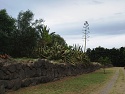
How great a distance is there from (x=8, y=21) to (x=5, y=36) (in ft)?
7.42

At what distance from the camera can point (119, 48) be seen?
3713 inches

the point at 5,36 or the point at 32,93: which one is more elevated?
the point at 5,36

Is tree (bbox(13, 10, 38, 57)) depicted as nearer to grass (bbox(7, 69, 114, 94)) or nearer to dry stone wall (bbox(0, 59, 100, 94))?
dry stone wall (bbox(0, 59, 100, 94))

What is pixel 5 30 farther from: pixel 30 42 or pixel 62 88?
pixel 62 88

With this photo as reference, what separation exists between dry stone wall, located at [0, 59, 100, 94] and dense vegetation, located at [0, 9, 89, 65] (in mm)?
5248

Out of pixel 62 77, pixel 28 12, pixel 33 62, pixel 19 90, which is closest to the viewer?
pixel 19 90

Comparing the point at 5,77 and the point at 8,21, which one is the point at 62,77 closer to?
the point at 5,77

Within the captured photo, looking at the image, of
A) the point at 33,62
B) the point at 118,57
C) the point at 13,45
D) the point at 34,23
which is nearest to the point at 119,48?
the point at 118,57

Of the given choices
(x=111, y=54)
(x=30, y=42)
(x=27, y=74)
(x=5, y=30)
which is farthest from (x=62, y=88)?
(x=111, y=54)

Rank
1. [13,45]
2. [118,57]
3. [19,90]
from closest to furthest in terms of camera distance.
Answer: [19,90], [13,45], [118,57]

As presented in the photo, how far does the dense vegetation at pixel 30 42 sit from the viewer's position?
27.9m

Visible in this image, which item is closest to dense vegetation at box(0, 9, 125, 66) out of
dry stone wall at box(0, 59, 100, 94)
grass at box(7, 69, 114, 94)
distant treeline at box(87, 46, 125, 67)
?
dry stone wall at box(0, 59, 100, 94)

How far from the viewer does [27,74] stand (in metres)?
15.6

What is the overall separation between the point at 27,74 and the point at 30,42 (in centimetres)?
2912
